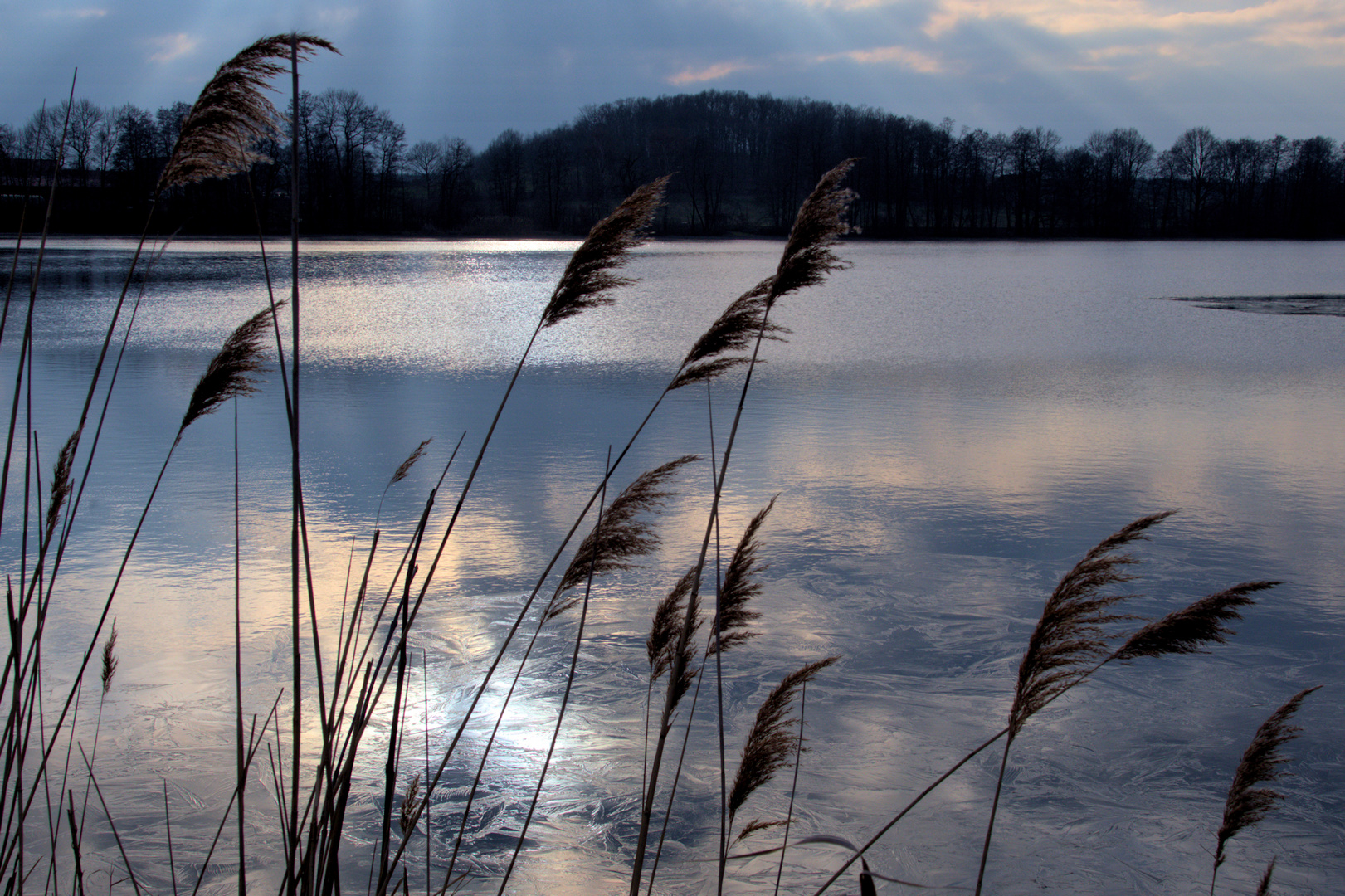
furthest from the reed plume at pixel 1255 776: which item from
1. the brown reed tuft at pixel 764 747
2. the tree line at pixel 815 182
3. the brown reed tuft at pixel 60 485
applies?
the tree line at pixel 815 182

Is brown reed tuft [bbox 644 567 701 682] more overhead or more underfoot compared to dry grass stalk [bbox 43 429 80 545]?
more underfoot

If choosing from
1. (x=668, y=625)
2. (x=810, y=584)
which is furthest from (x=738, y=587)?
(x=810, y=584)

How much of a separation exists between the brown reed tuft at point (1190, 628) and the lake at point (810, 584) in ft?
2.29

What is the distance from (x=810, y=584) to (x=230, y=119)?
9.99 feet

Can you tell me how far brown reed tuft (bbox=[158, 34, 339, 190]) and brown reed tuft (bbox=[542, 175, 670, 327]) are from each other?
1.54 feet

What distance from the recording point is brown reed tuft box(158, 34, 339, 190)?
140 cm

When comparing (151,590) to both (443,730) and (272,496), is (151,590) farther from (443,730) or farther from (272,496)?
(443,730)

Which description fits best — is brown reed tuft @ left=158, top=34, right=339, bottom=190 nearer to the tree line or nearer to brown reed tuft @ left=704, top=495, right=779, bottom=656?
brown reed tuft @ left=704, top=495, right=779, bottom=656

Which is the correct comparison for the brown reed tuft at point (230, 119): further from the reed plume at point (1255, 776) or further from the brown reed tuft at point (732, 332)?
the reed plume at point (1255, 776)

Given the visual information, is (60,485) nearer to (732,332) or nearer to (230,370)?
(230,370)

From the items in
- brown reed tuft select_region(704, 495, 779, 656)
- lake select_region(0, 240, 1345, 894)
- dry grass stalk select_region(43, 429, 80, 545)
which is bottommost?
lake select_region(0, 240, 1345, 894)

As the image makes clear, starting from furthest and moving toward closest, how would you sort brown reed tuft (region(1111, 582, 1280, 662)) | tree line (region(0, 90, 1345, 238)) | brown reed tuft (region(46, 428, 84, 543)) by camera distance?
tree line (region(0, 90, 1345, 238)) → brown reed tuft (region(46, 428, 84, 543)) → brown reed tuft (region(1111, 582, 1280, 662))

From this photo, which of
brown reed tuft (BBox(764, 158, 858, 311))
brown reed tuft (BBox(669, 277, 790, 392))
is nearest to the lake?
brown reed tuft (BBox(764, 158, 858, 311))

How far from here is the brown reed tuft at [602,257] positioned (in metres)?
1.46
